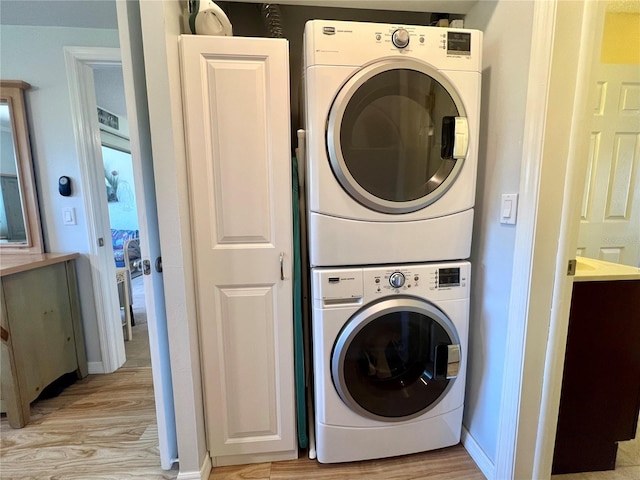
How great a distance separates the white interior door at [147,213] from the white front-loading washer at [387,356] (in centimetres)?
62

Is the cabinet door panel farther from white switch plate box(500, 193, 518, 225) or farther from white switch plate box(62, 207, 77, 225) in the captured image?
white switch plate box(500, 193, 518, 225)

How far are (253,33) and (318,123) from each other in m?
0.93

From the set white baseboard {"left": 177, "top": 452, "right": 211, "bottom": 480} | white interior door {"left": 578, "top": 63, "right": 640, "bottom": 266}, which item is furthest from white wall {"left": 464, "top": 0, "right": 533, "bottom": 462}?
white baseboard {"left": 177, "top": 452, "right": 211, "bottom": 480}

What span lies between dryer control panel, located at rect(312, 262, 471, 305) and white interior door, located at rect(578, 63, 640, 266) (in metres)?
1.18

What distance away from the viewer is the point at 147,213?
45.7 inches

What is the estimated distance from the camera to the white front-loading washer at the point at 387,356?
1239 mm

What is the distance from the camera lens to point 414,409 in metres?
1.34

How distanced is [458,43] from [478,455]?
174cm

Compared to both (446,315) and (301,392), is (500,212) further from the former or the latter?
(301,392)

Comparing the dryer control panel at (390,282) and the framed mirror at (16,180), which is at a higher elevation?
the framed mirror at (16,180)

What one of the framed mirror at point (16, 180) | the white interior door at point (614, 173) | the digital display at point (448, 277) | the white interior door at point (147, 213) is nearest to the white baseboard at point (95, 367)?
the framed mirror at point (16, 180)

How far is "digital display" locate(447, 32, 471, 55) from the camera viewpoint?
1166 millimetres

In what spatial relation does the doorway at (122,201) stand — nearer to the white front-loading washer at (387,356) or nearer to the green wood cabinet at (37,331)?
the green wood cabinet at (37,331)

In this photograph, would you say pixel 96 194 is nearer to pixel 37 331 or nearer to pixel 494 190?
pixel 37 331
